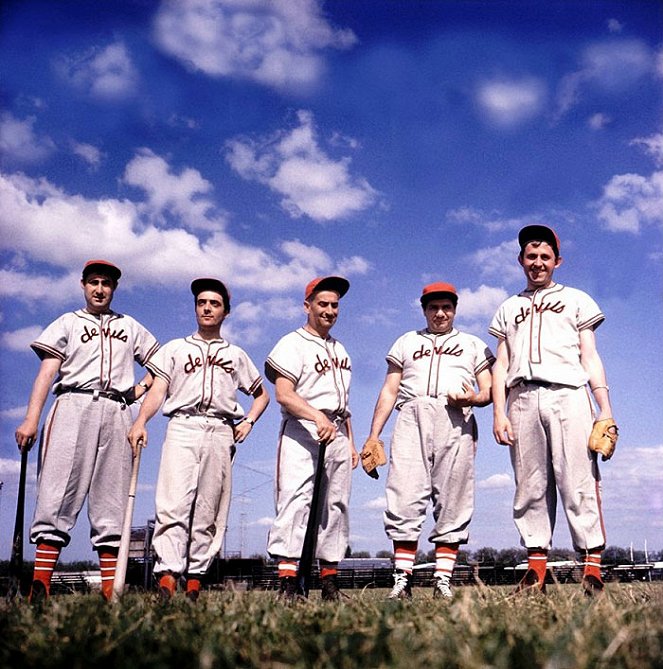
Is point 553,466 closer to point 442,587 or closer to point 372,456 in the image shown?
point 442,587

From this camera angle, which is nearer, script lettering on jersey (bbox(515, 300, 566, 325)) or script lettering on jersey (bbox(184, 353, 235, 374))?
script lettering on jersey (bbox(515, 300, 566, 325))

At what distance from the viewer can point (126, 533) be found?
5.07m

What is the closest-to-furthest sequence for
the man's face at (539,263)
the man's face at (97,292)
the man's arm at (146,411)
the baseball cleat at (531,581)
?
the baseball cleat at (531,581)
the man's arm at (146,411)
the man's face at (539,263)
the man's face at (97,292)

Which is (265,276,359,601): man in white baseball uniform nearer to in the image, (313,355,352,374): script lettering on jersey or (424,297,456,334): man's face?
(313,355,352,374): script lettering on jersey

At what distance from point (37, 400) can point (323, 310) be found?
236cm

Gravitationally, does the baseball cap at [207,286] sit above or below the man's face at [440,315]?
above

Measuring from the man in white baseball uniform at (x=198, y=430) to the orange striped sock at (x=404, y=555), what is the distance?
1.35 m

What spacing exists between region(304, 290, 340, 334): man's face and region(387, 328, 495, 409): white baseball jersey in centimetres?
58

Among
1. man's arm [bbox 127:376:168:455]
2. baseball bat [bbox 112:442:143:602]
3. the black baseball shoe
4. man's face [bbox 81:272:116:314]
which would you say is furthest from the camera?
man's face [bbox 81:272:116:314]

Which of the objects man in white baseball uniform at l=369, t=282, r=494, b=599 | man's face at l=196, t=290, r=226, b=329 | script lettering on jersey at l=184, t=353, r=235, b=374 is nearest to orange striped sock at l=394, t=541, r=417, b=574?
man in white baseball uniform at l=369, t=282, r=494, b=599

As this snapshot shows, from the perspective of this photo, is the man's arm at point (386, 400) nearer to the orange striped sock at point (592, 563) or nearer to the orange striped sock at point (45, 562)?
the orange striped sock at point (592, 563)

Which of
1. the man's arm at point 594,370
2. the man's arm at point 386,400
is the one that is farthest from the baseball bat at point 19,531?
the man's arm at point 594,370

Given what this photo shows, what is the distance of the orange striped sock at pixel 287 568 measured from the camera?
5281 millimetres

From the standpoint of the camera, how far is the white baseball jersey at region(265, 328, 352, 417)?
5723mm
